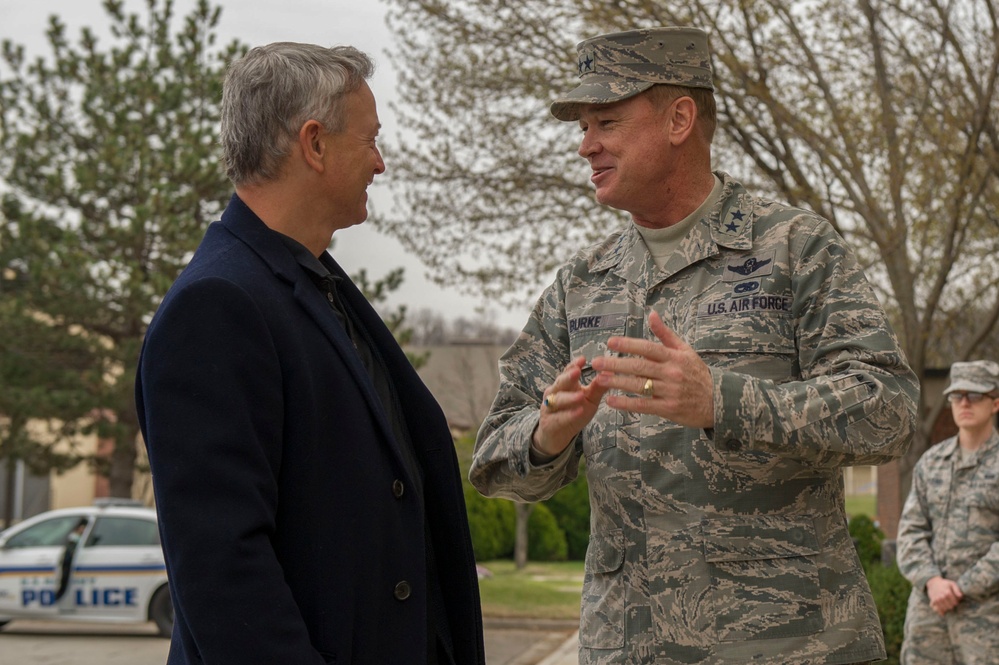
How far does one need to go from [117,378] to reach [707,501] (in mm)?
20244

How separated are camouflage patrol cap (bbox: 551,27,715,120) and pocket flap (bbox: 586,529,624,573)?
1092mm

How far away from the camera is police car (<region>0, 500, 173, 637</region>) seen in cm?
1531

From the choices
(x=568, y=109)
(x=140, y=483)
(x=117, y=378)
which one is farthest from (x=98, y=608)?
(x=140, y=483)

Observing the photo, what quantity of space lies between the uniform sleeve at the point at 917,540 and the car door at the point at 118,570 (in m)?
10.5

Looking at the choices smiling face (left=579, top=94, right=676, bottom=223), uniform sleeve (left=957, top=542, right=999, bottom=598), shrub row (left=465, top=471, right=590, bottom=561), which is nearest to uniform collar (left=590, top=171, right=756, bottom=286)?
smiling face (left=579, top=94, right=676, bottom=223)

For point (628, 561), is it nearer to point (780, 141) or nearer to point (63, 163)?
point (780, 141)

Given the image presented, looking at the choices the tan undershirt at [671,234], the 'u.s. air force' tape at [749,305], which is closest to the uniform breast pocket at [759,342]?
the 'u.s. air force' tape at [749,305]

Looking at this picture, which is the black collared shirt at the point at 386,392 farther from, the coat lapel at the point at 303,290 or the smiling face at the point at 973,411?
the smiling face at the point at 973,411

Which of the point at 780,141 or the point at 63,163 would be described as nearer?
the point at 780,141

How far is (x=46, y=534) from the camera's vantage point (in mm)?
15727

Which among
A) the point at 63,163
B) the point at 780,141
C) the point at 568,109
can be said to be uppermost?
the point at 63,163

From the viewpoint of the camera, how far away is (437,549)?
275 centimetres

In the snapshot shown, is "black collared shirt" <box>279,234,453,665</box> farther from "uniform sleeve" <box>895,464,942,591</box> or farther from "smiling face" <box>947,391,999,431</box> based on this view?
"smiling face" <box>947,391,999,431</box>

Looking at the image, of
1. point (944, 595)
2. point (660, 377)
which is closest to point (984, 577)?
point (944, 595)
